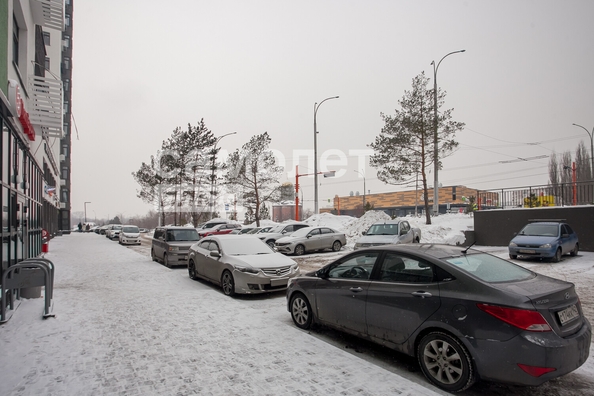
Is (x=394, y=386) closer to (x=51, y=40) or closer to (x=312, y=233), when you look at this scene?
(x=312, y=233)

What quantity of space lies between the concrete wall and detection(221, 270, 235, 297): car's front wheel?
1640cm

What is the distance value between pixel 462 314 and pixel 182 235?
13.3 meters

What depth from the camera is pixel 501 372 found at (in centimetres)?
349

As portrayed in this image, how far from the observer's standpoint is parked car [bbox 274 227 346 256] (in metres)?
18.7

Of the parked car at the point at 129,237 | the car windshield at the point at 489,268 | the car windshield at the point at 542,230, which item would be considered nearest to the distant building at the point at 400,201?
the parked car at the point at 129,237

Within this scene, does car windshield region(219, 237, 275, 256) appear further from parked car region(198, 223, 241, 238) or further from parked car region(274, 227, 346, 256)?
parked car region(198, 223, 241, 238)

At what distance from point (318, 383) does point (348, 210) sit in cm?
9041

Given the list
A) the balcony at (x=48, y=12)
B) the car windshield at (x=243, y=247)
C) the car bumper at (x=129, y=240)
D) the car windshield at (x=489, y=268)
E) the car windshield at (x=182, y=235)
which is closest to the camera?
the car windshield at (x=489, y=268)

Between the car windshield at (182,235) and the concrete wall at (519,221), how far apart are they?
637 inches

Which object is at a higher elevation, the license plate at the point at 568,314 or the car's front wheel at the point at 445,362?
the license plate at the point at 568,314

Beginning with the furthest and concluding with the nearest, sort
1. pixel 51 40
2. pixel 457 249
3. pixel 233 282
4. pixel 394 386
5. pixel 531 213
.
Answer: pixel 51 40 < pixel 531 213 < pixel 233 282 < pixel 457 249 < pixel 394 386

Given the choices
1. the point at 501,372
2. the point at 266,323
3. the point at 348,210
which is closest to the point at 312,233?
the point at 266,323

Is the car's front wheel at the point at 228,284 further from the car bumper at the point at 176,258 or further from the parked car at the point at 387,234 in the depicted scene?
the parked car at the point at 387,234

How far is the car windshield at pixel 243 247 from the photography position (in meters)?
9.52
